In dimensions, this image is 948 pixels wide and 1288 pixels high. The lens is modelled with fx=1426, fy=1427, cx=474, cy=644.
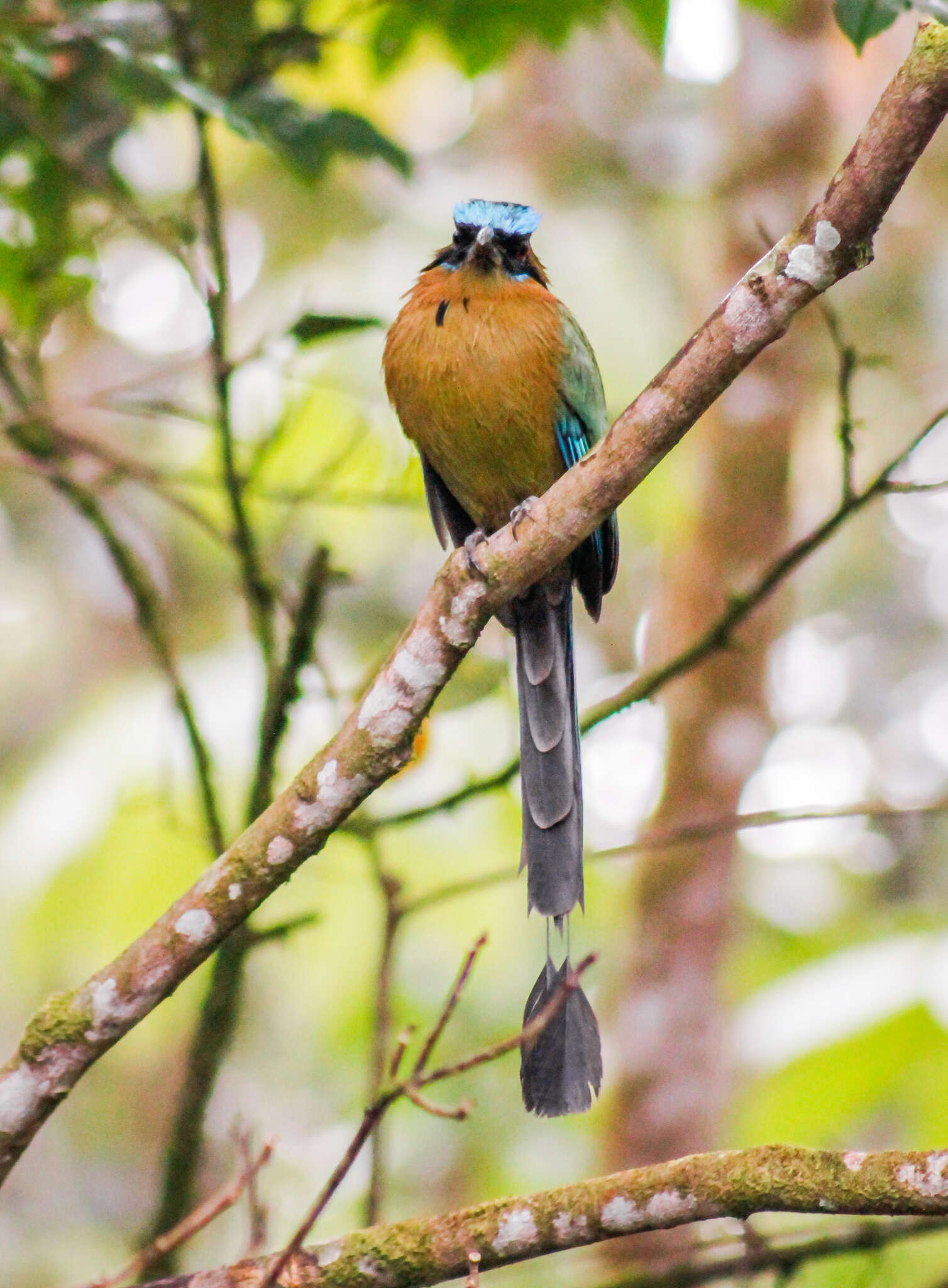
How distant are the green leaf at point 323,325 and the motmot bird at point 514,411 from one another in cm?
22

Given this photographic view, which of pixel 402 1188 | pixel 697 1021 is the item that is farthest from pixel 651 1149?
pixel 402 1188

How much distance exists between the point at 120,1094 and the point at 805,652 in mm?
3800

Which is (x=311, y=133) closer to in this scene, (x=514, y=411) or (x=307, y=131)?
(x=307, y=131)

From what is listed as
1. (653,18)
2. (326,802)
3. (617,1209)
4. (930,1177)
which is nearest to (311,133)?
(653,18)

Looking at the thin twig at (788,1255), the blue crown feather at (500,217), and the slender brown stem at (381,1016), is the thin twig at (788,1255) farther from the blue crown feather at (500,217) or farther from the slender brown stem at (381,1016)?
the blue crown feather at (500,217)

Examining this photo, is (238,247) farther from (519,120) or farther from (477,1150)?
(477,1150)

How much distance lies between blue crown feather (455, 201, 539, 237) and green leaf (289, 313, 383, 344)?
0.53 metres

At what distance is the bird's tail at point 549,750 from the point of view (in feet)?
8.01

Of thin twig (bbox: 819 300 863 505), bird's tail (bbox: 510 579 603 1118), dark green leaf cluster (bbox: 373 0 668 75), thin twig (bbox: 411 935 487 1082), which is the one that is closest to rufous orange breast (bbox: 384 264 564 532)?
bird's tail (bbox: 510 579 603 1118)

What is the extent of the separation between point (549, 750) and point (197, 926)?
2.98 ft

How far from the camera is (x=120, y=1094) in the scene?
6172 mm

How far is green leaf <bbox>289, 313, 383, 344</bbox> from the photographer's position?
8.92 feet

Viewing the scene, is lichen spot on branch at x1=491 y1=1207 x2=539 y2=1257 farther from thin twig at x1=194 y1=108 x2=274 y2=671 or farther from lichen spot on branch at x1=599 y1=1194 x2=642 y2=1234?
thin twig at x1=194 y1=108 x2=274 y2=671

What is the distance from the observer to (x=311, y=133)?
2.89 m
